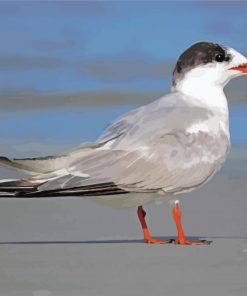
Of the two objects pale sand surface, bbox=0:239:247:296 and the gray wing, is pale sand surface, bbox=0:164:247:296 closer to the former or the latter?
pale sand surface, bbox=0:239:247:296

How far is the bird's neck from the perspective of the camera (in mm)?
7629

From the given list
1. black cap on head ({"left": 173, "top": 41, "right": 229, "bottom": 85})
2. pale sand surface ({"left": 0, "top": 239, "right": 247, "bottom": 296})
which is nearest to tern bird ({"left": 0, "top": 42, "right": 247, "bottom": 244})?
black cap on head ({"left": 173, "top": 41, "right": 229, "bottom": 85})

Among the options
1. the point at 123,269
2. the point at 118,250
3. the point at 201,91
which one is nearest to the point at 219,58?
the point at 201,91

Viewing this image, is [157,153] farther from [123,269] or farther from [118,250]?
[123,269]

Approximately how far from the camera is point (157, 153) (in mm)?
7266

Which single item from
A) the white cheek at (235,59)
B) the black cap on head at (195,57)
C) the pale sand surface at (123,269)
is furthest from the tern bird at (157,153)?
the pale sand surface at (123,269)

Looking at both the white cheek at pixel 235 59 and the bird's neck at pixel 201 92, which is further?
the white cheek at pixel 235 59

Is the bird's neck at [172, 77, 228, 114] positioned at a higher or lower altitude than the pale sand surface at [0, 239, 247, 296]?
higher

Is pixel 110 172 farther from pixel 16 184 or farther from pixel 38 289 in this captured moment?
pixel 38 289

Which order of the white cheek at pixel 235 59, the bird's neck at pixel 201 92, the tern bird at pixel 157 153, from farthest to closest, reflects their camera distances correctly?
the white cheek at pixel 235 59 < the bird's neck at pixel 201 92 < the tern bird at pixel 157 153

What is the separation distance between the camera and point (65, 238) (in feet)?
26.0

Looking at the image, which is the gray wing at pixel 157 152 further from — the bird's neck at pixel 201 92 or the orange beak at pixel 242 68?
the orange beak at pixel 242 68

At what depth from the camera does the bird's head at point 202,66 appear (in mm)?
7641

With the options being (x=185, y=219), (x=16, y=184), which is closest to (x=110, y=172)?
(x=16, y=184)
